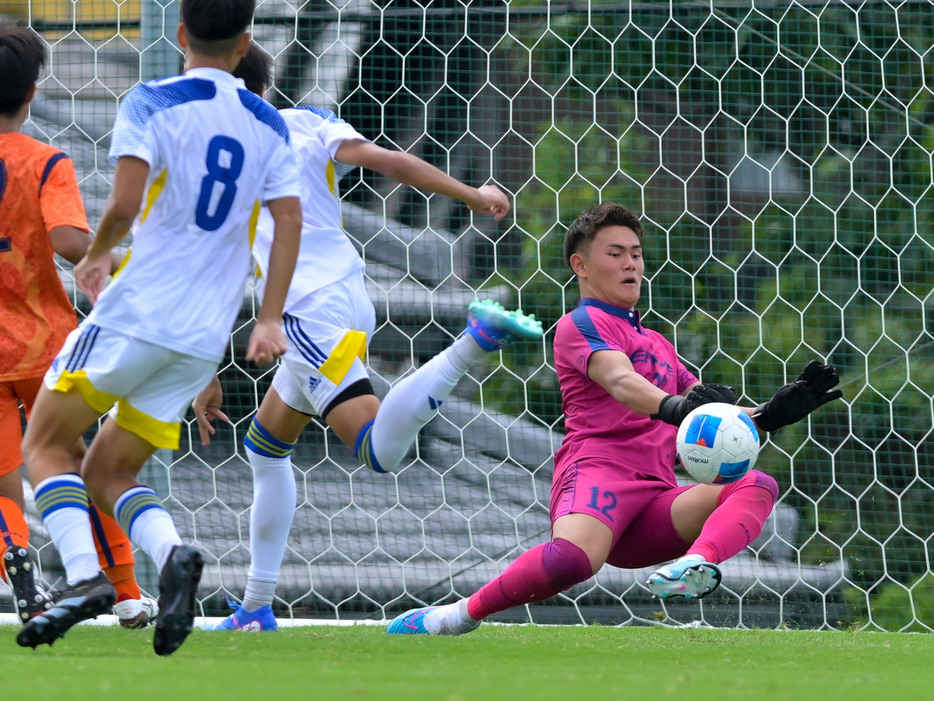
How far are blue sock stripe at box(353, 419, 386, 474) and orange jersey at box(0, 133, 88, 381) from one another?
0.76 meters

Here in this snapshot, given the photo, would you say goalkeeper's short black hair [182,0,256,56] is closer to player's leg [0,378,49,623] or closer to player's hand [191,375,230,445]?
player's leg [0,378,49,623]

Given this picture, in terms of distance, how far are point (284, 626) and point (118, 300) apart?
163cm

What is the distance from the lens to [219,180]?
2553 mm

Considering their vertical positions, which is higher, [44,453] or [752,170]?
[752,170]

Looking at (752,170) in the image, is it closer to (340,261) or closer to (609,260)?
(609,260)

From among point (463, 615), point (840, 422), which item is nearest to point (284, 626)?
point (463, 615)

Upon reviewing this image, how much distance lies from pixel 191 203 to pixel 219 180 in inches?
2.8

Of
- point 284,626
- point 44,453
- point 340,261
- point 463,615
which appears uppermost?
point 340,261

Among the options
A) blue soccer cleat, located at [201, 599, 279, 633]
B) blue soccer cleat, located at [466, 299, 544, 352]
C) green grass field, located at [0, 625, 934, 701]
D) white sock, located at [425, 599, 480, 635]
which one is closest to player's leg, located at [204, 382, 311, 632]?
blue soccer cleat, located at [201, 599, 279, 633]

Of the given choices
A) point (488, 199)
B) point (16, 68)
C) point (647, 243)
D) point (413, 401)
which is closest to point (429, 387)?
point (413, 401)

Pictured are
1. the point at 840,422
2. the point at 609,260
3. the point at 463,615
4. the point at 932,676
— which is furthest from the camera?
the point at 840,422

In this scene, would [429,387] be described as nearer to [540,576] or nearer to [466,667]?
[540,576]

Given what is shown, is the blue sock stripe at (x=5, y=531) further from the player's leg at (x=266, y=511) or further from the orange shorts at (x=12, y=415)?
the player's leg at (x=266, y=511)

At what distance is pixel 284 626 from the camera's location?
3.83m
